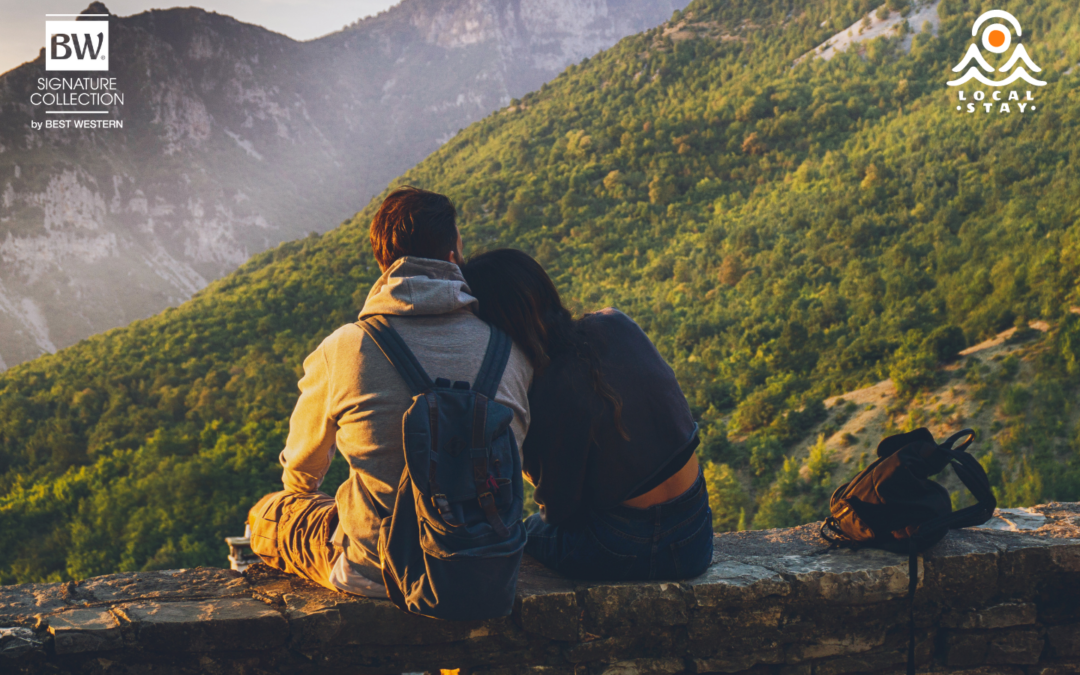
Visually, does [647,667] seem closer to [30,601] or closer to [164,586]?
[164,586]

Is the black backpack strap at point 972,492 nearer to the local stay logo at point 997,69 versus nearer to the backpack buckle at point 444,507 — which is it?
the backpack buckle at point 444,507

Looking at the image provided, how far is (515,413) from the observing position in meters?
1.79

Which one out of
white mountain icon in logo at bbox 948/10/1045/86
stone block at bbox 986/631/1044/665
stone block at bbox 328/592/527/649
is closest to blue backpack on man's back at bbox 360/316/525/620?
stone block at bbox 328/592/527/649

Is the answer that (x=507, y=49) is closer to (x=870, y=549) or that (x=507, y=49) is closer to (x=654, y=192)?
(x=654, y=192)

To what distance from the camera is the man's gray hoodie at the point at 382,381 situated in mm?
1676

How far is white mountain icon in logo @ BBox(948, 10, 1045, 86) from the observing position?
21.8m

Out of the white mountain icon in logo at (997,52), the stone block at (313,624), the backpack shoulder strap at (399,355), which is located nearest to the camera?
the backpack shoulder strap at (399,355)

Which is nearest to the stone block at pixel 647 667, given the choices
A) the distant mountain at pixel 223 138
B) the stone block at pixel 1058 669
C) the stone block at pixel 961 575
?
the stone block at pixel 961 575

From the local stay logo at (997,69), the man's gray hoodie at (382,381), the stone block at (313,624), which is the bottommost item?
the stone block at (313,624)

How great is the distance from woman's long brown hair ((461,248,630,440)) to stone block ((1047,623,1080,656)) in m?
1.46

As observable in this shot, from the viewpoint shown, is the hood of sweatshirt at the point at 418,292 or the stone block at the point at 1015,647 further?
the stone block at the point at 1015,647

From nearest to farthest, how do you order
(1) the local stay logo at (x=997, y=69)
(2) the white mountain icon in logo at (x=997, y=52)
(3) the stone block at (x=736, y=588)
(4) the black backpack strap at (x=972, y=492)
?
(3) the stone block at (x=736, y=588) < (4) the black backpack strap at (x=972, y=492) < (1) the local stay logo at (x=997, y=69) < (2) the white mountain icon in logo at (x=997, y=52)

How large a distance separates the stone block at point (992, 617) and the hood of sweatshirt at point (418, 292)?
166 cm

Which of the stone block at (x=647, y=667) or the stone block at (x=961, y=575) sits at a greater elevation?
the stone block at (x=961, y=575)
